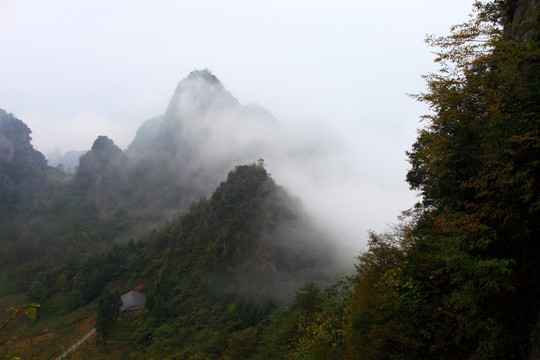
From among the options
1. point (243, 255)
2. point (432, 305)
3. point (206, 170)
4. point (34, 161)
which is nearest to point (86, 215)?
point (34, 161)

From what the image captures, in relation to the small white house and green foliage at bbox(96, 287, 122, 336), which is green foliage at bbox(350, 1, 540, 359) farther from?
the small white house

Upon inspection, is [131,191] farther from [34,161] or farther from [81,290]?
[81,290]

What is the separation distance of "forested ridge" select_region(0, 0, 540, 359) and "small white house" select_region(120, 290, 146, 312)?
14.7 ft

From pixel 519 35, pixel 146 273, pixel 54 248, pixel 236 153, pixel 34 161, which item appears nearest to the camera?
pixel 519 35

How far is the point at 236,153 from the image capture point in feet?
607

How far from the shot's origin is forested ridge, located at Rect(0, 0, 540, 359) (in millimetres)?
8297

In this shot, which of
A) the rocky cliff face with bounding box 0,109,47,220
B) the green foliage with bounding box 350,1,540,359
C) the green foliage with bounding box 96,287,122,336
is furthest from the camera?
the rocky cliff face with bounding box 0,109,47,220

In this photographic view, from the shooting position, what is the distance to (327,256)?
79812 millimetres

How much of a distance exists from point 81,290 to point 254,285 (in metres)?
53.4

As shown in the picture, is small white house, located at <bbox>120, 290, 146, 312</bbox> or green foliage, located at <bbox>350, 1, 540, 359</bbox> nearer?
green foliage, located at <bbox>350, 1, 540, 359</bbox>

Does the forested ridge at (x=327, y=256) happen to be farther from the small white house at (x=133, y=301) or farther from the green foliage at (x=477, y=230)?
the small white house at (x=133, y=301)

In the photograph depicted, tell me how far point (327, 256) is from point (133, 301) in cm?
5223

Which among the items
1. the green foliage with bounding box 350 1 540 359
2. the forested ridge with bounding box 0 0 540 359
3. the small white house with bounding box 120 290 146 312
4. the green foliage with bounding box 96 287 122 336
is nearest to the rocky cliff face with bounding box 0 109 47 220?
the forested ridge with bounding box 0 0 540 359

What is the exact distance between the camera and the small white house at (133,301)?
7190cm
